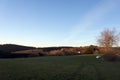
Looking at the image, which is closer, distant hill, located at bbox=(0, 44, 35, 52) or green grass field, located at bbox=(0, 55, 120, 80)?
green grass field, located at bbox=(0, 55, 120, 80)

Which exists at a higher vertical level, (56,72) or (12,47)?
(12,47)

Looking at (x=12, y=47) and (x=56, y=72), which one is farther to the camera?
(x=12, y=47)

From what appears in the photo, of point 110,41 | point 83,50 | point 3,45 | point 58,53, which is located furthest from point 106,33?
point 3,45

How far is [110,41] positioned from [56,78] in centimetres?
5783

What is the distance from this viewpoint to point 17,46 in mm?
60812

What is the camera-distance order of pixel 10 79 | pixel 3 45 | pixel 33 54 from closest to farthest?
1. pixel 10 79
2. pixel 33 54
3. pixel 3 45

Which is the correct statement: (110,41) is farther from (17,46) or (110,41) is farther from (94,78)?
(94,78)

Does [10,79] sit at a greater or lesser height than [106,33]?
lesser

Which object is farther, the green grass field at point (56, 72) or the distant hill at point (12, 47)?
the distant hill at point (12, 47)

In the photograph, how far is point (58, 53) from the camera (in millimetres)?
57094

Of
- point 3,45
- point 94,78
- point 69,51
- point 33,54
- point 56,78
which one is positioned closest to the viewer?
point 56,78

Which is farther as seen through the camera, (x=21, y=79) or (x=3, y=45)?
(x=3, y=45)

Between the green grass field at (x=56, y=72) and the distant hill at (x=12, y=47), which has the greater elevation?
the distant hill at (x=12, y=47)

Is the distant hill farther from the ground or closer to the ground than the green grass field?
farther from the ground
